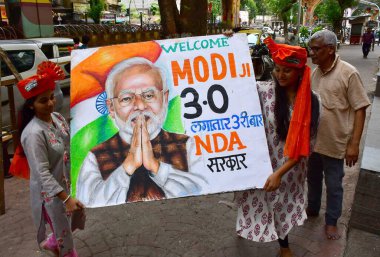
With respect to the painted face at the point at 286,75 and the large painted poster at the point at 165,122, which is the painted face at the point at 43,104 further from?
the painted face at the point at 286,75

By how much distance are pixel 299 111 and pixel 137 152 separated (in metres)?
1.05

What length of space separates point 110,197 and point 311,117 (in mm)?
Result: 1385

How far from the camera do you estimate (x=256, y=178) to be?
228 cm

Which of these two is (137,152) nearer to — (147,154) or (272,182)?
(147,154)

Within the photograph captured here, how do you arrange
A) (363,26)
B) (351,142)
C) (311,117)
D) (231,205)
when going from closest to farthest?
(311,117)
(351,142)
(231,205)
(363,26)

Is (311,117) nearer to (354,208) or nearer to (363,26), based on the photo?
(354,208)

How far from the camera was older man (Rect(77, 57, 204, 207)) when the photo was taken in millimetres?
2234

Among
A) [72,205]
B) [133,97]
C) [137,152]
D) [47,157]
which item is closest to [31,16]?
[133,97]

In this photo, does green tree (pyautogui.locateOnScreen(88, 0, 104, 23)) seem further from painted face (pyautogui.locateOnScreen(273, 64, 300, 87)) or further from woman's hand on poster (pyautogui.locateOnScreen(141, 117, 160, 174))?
painted face (pyautogui.locateOnScreen(273, 64, 300, 87))

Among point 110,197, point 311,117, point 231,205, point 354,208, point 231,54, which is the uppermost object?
point 231,54

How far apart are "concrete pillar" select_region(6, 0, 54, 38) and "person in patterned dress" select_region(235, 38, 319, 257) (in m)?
14.5

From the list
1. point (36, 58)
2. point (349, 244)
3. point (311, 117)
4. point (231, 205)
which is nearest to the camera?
point (311, 117)

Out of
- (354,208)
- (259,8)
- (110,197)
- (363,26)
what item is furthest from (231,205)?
(259,8)

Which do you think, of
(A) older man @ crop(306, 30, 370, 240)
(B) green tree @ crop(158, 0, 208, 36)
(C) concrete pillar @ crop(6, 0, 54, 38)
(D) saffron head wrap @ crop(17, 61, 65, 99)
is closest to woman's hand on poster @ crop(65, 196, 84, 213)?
(D) saffron head wrap @ crop(17, 61, 65, 99)
